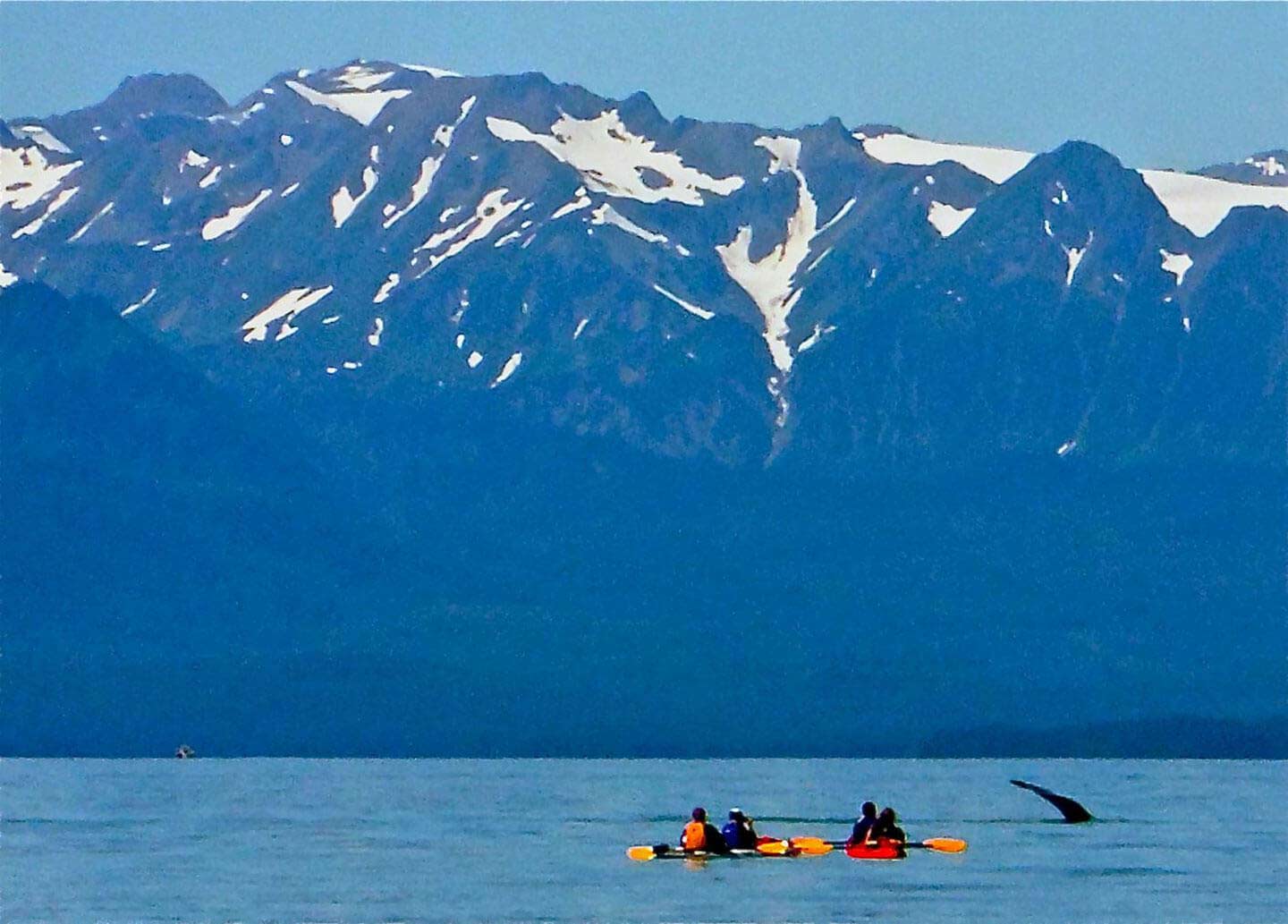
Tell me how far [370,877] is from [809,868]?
44.0ft

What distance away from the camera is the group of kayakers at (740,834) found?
95438 millimetres

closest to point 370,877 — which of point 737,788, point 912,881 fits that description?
point 912,881

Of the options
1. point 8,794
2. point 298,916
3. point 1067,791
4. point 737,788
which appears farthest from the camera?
point 737,788

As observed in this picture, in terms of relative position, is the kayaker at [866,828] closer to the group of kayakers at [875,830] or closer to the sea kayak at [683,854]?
the group of kayakers at [875,830]

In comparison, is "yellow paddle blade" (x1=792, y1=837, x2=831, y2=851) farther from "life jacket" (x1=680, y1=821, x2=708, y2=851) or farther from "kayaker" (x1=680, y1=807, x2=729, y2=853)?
"life jacket" (x1=680, y1=821, x2=708, y2=851)

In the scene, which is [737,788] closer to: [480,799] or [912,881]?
[480,799]

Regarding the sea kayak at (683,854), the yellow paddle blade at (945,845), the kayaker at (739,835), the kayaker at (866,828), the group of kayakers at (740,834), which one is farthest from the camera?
the yellow paddle blade at (945,845)

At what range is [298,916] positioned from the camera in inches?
3159

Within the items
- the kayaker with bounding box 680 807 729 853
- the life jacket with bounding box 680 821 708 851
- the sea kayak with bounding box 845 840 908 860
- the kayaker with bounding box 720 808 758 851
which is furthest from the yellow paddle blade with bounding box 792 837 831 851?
the life jacket with bounding box 680 821 708 851

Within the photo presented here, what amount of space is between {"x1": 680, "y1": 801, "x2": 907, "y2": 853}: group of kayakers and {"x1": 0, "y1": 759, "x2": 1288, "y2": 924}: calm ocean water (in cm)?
85

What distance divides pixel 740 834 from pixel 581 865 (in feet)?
17.2

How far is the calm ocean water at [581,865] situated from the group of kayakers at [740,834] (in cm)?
85

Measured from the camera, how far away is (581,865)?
326 feet

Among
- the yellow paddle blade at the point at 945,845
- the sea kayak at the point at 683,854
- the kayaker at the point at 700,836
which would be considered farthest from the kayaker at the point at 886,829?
the kayaker at the point at 700,836
